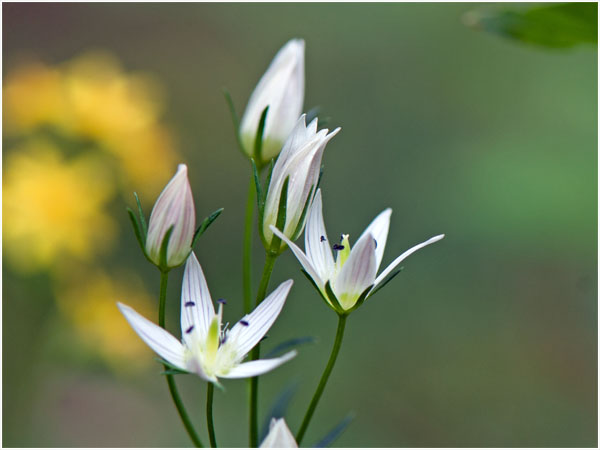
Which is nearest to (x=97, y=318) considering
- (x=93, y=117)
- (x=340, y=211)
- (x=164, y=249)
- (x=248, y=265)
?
(x=93, y=117)

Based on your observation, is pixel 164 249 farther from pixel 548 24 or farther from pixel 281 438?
pixel 548 24

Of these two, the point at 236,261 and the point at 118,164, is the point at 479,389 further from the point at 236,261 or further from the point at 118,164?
the point at 118,164

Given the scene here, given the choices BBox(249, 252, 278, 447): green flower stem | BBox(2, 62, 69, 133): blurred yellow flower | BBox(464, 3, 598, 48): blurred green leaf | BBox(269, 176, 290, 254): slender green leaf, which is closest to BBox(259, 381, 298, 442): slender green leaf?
BBox(249, 252, 278, 447): green flower stem

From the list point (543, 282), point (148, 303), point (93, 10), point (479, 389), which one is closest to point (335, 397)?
point (479, 389)

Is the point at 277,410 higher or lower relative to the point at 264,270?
lower

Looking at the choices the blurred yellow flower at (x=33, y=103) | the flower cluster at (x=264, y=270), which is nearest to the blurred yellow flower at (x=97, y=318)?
the blurred yellow flower at (x=33, y=103)

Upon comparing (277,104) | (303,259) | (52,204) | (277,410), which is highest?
(277,104)
